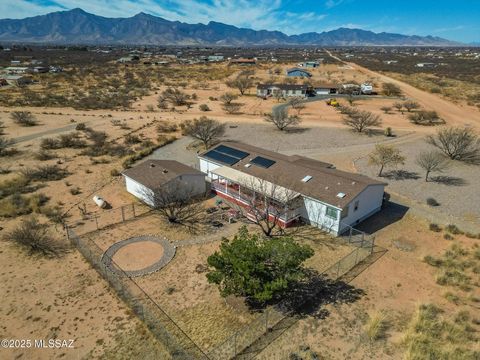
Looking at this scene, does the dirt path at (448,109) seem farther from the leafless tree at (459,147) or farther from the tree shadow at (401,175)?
the tree shadow at (401,175)

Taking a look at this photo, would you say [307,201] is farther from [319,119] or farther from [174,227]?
[319,119]

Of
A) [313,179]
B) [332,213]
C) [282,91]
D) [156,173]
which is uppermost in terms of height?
[282,91]

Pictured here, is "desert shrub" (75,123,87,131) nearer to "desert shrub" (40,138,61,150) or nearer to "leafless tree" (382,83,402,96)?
"desert shrub" (40,138,61,150)

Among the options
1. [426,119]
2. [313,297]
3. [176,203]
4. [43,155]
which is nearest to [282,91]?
[426,119]

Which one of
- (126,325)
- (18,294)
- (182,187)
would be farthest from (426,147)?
(18,294)

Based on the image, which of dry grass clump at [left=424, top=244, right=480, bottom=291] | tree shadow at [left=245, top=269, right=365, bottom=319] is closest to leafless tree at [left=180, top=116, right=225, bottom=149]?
tree shadow at [left=245, top=269, right=365, bottom=319]

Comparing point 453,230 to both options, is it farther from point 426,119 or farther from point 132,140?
point 426,119

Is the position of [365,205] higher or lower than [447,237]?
higher

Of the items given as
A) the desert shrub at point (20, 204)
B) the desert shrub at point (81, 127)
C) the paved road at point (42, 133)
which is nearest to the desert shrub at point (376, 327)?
the desert shrub at point (20, 204)
